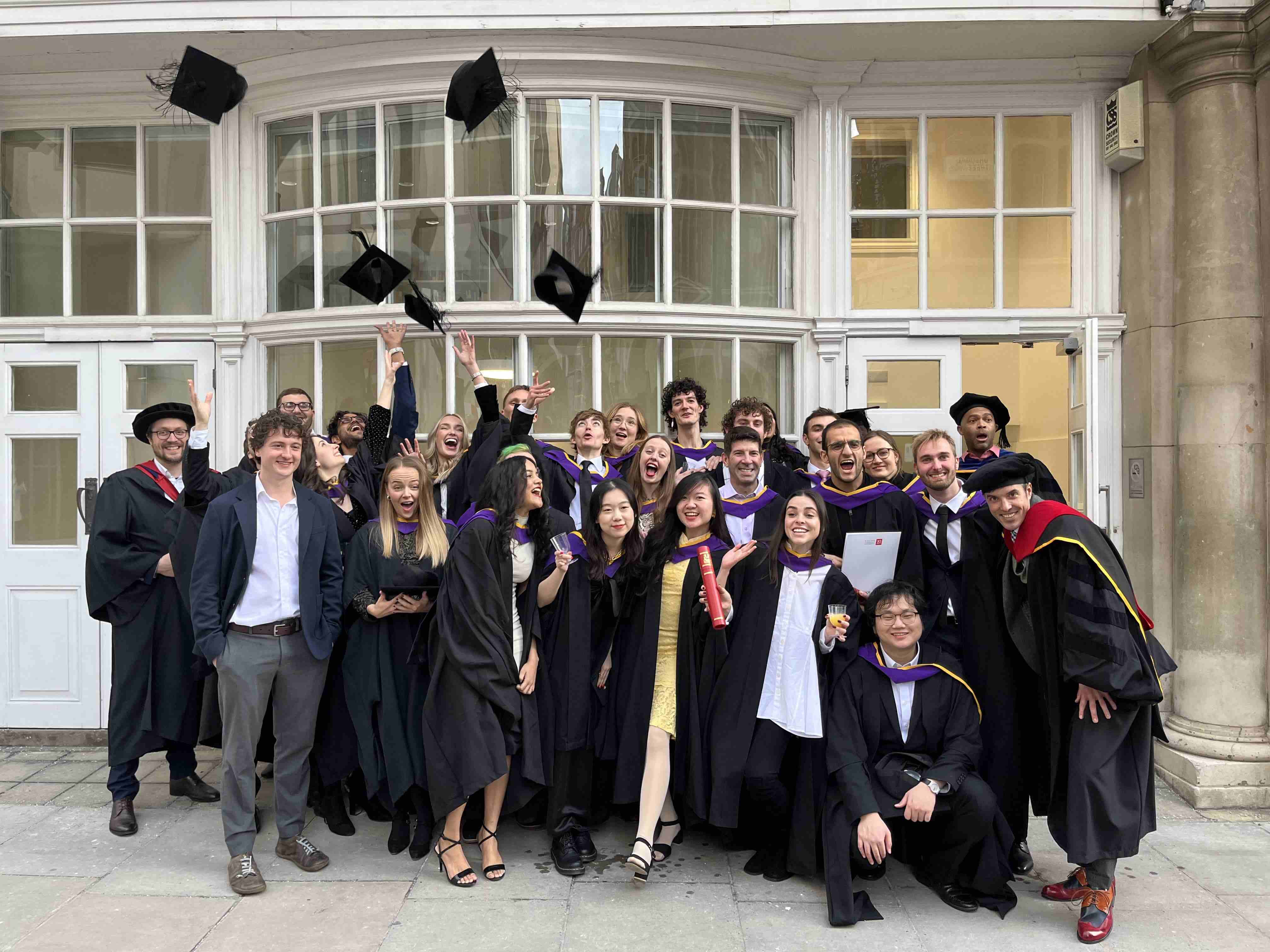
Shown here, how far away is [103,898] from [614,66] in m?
4.54

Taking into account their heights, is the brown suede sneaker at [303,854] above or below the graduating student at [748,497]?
below

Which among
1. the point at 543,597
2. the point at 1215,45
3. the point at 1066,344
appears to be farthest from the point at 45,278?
the point at 1215,45

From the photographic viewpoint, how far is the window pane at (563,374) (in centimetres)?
557

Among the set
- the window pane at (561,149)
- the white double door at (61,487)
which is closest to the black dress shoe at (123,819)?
the white double door at (61,487)

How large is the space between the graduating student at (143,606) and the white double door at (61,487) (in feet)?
4.54

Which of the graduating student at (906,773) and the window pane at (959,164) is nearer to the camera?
the graduating student at (906,773)

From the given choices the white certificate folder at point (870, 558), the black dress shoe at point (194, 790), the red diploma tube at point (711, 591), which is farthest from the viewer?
the black dress shoe at point (194, 790)

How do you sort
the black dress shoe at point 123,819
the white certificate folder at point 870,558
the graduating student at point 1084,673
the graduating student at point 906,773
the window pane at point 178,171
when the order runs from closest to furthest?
1. the graduating student at point 1084,673
2. the graduating student at point 906,773
3. the white certificate folder at point 870,558
4. the black dress shoe at point 123,819
5. the window pane at point 178,171

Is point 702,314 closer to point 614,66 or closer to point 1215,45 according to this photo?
point 614,66

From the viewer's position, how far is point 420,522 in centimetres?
416

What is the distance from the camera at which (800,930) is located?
3496 mm

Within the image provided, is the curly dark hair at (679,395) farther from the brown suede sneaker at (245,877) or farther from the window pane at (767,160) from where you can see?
the brown suede sneaker at (245,877)

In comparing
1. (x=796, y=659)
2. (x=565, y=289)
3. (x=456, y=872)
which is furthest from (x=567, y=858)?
(x=565, y=289)

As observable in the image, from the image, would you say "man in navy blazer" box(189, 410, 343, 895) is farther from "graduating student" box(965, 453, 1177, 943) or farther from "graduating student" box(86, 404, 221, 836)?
"graduating student" box(965, 453, 1177, 943)
